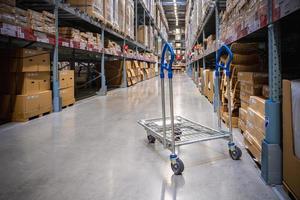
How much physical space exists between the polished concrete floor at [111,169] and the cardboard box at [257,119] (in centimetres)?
26

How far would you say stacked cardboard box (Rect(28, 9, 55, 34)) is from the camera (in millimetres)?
3543

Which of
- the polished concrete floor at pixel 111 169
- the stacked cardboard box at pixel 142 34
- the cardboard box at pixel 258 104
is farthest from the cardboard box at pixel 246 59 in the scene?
the stacked cardboard box at pixel 142 34

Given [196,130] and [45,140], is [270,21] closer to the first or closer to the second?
[196,130]

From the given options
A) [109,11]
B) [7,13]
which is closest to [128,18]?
[109,11]

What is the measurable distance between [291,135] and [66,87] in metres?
3.95

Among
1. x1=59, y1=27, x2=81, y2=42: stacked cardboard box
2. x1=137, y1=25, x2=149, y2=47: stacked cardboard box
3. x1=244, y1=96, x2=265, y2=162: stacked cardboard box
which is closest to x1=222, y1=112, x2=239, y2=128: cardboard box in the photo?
x1=244, y1=96, x2=265, y2=162: stacked cardboard box

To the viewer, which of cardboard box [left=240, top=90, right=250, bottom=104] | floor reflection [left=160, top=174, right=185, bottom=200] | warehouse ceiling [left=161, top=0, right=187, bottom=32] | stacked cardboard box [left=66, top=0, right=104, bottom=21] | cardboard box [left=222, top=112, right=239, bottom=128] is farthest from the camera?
warehouse ceiling [left=161, top=0, right=187, bottom=32]

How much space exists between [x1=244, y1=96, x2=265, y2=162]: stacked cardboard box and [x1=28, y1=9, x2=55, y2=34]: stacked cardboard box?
9.51ft

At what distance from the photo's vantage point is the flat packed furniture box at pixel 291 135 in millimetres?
1262

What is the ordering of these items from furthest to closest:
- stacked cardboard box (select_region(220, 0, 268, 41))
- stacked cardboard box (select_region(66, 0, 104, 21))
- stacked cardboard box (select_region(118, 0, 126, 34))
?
stacked cardboard box (select_region(118, 0, 126, 34)) → stacked cardboard box (select_region(66, 0, 104, 21)) → stacked cardboard box (select_region(220, 0, 268, 41))

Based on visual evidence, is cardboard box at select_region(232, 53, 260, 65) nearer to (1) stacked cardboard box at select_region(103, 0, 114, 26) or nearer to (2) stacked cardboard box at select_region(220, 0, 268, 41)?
(2) stacked cardboard box at select_region(220, 0, 268, 41)

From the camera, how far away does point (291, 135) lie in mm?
1330

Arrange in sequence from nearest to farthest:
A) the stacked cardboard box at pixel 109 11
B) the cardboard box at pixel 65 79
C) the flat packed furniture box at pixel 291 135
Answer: the flat packed furniture box at pixel 291 135 < the cardboard box at pixel 65 79 < the stacked cardboard box at pixel 109 11

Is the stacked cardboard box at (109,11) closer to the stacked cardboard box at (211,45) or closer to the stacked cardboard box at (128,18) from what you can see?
the stacked cardboard box at (128,18)
